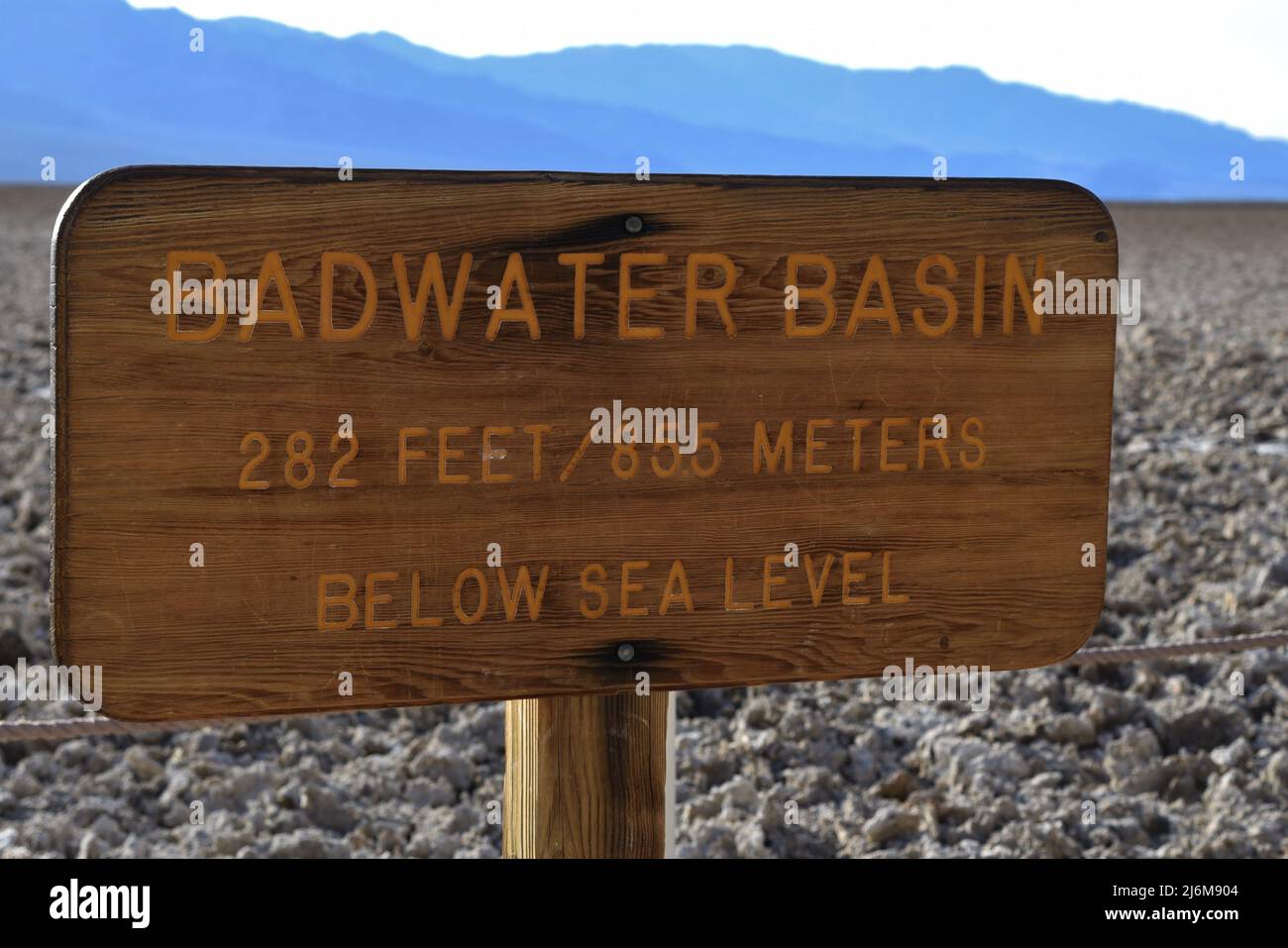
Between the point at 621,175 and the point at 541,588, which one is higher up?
the point at 621,175

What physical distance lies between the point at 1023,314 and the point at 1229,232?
27.5 metres

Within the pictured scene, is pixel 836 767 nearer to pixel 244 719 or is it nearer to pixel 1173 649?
pixel 1173 649

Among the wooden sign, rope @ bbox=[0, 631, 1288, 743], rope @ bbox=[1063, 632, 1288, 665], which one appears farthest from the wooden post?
rope @ bbox=[1063, 632, 1288, 665]

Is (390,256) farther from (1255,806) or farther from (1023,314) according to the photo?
(1255,806)

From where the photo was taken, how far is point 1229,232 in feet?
88.3

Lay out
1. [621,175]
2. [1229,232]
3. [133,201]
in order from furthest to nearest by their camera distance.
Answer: [1229,232], [621,175], [133,201]

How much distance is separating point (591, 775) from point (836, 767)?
199cm

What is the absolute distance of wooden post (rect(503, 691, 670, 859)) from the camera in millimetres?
1753

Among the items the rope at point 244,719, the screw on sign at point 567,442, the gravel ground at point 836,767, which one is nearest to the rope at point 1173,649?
the rope at point 244,719

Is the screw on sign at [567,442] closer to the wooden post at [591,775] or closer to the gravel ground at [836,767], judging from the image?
the wooden post at [591,775]

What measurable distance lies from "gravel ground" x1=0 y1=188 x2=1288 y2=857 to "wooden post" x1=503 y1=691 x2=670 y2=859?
132 cm

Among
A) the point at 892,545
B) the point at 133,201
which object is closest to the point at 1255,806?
the point at 892,545

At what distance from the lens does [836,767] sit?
3641 mm

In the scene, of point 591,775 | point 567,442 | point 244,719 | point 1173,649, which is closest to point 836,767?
point 1173,649
